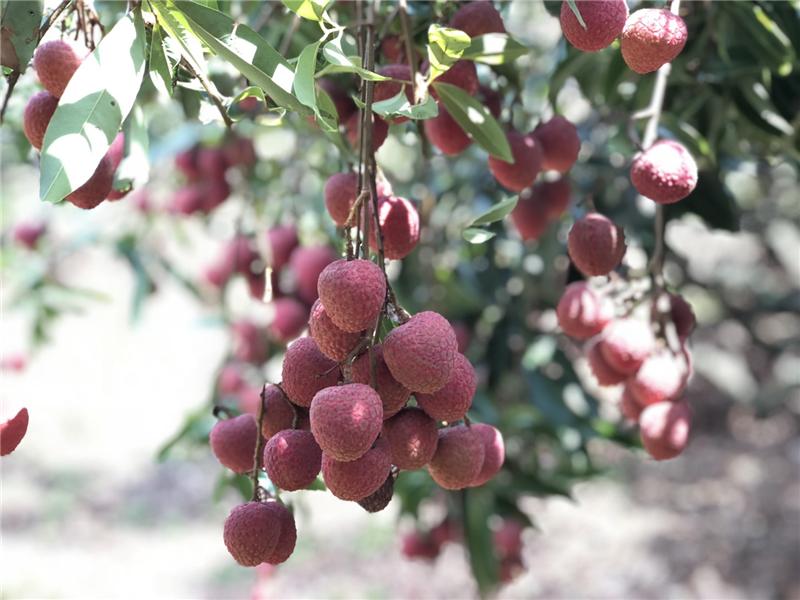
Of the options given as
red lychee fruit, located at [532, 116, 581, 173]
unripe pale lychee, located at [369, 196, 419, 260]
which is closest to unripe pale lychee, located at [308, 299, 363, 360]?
unripe pale lychee, located at [369, 196, 419, 260]

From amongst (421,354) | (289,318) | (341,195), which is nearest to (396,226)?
(341,195)

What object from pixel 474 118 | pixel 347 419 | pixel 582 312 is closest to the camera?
pixel 347 419

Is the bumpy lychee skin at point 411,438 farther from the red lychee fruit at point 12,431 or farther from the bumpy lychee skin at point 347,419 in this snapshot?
the red lychee fruit at point 12,431

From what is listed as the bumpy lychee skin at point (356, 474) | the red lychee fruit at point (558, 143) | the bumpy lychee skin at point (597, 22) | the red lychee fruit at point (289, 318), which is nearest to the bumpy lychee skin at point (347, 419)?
the bumpy lychee skin at point (356, 474)

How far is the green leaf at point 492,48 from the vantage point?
0.80 meters

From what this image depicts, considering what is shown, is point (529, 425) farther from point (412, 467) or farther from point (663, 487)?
point (663, 487)

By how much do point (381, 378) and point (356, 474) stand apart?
0.22 ft

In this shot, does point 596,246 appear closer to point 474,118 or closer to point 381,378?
point 474,118

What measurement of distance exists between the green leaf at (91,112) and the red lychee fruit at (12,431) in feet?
0.54

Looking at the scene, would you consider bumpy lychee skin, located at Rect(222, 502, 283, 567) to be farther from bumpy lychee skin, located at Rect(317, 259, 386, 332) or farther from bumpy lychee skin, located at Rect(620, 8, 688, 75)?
bumpy lychee skin, located at Rect(620, 8, 688, 75)

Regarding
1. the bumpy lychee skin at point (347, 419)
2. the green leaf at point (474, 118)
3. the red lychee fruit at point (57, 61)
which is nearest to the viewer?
the bumpy lychee skin at point (347, 419)

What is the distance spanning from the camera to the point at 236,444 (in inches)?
28.9

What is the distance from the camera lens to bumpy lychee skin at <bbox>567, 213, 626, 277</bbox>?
0.80 m

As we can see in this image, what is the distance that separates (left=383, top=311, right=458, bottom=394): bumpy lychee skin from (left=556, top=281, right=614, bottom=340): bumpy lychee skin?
0.30 m
